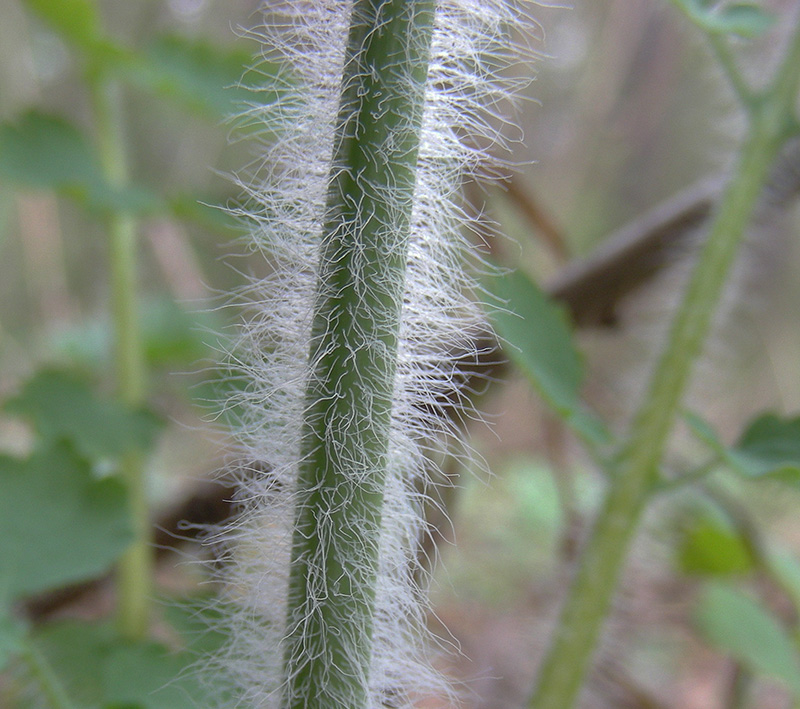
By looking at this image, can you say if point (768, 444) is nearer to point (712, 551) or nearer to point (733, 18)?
point (733, 18)

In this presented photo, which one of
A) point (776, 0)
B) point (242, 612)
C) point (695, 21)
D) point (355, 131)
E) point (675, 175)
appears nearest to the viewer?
point (355, 131)

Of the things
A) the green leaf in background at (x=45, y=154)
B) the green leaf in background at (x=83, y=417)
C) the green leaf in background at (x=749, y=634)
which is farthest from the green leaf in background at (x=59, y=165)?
the green leaf in background at (x=749, y=634)

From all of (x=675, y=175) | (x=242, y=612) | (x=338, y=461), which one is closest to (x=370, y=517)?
(x=338, y=461)

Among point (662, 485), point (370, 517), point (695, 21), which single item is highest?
point (695, 21)

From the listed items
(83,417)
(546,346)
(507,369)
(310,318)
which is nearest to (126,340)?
(83,417)

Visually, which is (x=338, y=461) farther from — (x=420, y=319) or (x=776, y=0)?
(x=776, y=0)

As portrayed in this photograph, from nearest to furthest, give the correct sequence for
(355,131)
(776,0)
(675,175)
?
(355,131), (776,0), (675,175)
